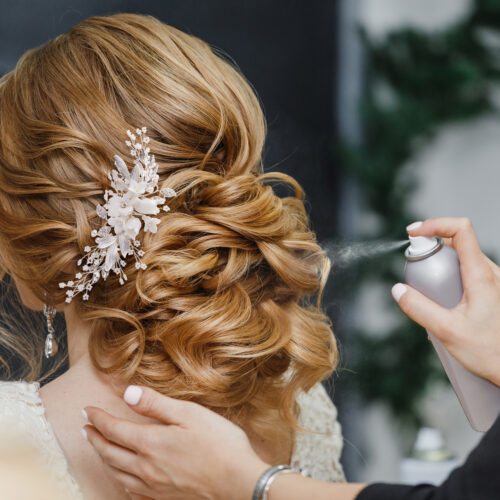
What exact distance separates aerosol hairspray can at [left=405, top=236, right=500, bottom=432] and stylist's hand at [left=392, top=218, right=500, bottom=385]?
2cm

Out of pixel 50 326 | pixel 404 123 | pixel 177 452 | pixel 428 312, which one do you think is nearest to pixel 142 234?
pixel 50 326

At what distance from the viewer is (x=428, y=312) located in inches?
33.2

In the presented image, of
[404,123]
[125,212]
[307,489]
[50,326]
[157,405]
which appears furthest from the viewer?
[404,123]

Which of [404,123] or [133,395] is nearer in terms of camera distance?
[133,395]

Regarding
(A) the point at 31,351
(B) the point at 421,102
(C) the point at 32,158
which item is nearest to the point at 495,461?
(C) the point at 32,158

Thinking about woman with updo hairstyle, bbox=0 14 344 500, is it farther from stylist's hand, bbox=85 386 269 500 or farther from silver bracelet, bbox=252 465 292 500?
silver bracelet, bbox=252 465 292 500

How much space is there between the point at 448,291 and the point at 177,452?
0.41 meters

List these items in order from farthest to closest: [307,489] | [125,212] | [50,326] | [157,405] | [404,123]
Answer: [404,123], [50,326], [125,212], [157,405], [307,489]

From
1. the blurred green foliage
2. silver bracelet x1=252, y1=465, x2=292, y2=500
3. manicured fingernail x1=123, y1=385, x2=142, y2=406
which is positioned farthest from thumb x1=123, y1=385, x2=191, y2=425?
the blurred green foliage

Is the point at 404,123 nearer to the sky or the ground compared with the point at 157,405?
nearer to the ground

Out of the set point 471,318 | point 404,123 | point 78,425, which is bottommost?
point 404,123

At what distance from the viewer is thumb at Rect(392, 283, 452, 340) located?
33.0 inches

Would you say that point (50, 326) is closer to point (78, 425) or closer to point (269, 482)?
point (78, 425)

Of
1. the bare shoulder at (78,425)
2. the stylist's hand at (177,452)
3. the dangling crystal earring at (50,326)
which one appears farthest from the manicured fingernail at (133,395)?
the dangling crystal earring at (50,326)
